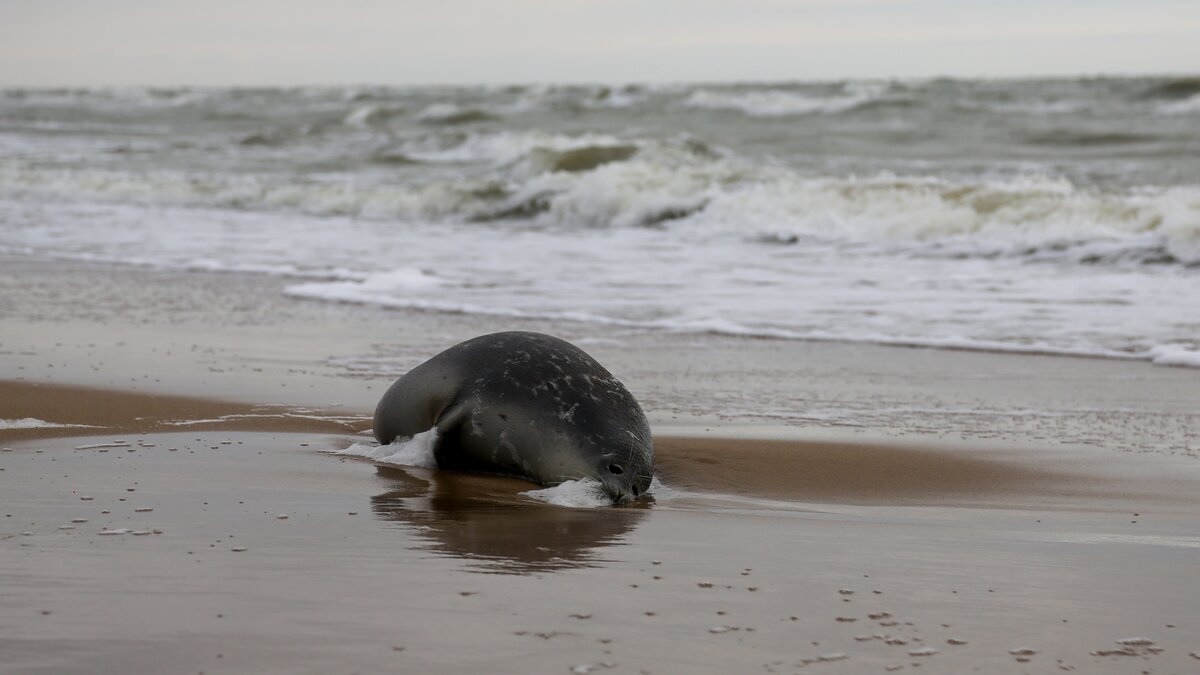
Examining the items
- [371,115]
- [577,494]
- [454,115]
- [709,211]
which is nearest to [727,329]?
[577,494]

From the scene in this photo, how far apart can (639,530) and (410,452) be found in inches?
47.8

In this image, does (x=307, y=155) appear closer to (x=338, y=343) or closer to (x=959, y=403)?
(x=338, y=343)

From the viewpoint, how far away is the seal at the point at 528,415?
459cm

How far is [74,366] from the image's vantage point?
687cm

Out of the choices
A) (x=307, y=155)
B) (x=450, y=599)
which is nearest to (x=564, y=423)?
(x=450, y=599)

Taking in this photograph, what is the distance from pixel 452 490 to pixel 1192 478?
2.65m

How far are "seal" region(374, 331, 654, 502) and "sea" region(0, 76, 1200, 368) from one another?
3.86 meters

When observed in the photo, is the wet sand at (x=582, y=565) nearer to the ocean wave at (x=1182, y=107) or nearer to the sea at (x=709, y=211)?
the sea at (x=709, y=211)

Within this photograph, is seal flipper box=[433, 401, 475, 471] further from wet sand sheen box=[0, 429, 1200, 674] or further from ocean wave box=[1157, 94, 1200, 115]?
ocean wave box=[1157, 94, 1200, 115]

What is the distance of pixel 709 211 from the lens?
57.7ft

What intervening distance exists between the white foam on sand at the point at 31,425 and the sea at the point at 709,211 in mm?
4210

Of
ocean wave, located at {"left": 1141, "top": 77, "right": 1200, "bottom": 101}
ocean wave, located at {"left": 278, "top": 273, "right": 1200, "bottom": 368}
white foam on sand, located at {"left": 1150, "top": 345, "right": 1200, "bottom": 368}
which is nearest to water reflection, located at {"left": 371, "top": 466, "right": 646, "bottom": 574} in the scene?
ocean wave, located at {"left": 278, "top": 273, "right": 1200, "bottom": 368}

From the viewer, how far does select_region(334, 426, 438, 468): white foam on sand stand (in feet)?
16.1

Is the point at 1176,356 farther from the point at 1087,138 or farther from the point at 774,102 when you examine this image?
the point at 774,102
